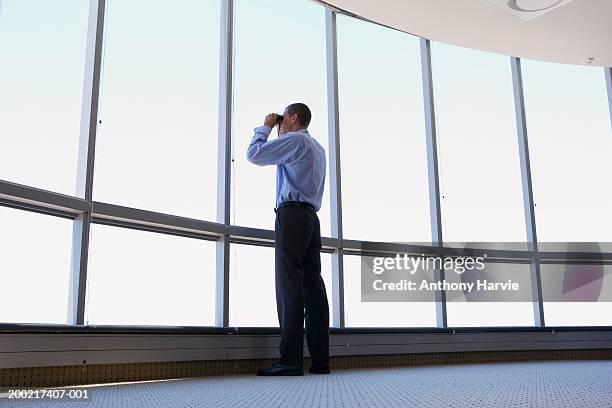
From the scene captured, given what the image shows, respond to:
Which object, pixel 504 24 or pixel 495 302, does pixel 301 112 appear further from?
pixel 495 302

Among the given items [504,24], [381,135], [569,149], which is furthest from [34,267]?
[569,149]

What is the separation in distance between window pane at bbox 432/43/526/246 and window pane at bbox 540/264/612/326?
1.43 feet

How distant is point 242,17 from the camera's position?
382 centimetres

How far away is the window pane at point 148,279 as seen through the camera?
280 cm

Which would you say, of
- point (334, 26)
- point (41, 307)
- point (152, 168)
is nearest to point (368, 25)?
point (334, 26)

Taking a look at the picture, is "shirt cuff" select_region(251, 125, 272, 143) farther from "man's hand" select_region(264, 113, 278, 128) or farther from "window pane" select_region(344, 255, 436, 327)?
"window pane" select_region(344, 255, 436, 327)

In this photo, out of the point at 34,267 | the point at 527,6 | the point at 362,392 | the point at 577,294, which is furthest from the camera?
the point at 577,294

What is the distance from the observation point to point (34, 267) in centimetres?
255

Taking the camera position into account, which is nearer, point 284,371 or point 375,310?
point 284,371

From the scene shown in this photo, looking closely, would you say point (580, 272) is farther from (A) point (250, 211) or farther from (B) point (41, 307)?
(B) point (41, 307)

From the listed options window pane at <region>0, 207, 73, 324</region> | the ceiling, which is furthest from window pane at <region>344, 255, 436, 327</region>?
window pane at <region>0, 207, 73, 324</region>

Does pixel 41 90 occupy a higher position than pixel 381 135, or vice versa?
pixel 381 135

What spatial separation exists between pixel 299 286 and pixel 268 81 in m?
1.61

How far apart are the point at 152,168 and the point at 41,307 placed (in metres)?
0.94
